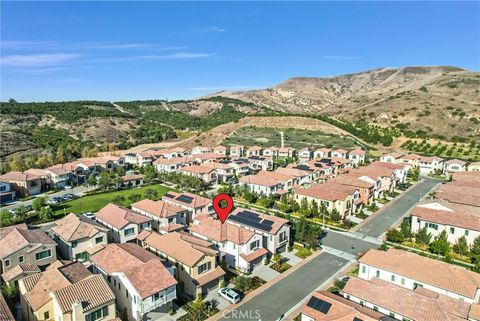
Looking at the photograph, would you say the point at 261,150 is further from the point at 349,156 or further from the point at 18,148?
the point at 18,148

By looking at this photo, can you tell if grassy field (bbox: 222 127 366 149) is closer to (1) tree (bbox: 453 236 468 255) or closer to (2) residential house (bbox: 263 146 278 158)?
(2) residential house (bbox: 263 146 278 158)

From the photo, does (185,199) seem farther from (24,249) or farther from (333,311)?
(333,311)

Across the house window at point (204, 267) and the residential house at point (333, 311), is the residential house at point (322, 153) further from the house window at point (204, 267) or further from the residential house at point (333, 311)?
the residential house at point (333, 311)

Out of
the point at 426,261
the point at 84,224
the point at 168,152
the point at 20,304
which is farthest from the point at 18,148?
the point at 426,261

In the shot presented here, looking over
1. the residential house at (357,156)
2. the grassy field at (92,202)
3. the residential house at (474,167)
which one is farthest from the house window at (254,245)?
the residential house at (474,167)

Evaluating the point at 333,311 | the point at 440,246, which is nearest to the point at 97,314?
the point at 333,311

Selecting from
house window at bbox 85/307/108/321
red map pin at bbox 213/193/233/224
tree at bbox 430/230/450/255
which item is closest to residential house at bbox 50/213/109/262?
house window at bbox 85/307/108/321

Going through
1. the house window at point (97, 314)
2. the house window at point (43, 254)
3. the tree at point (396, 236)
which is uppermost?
the house window at point (43, 254)
